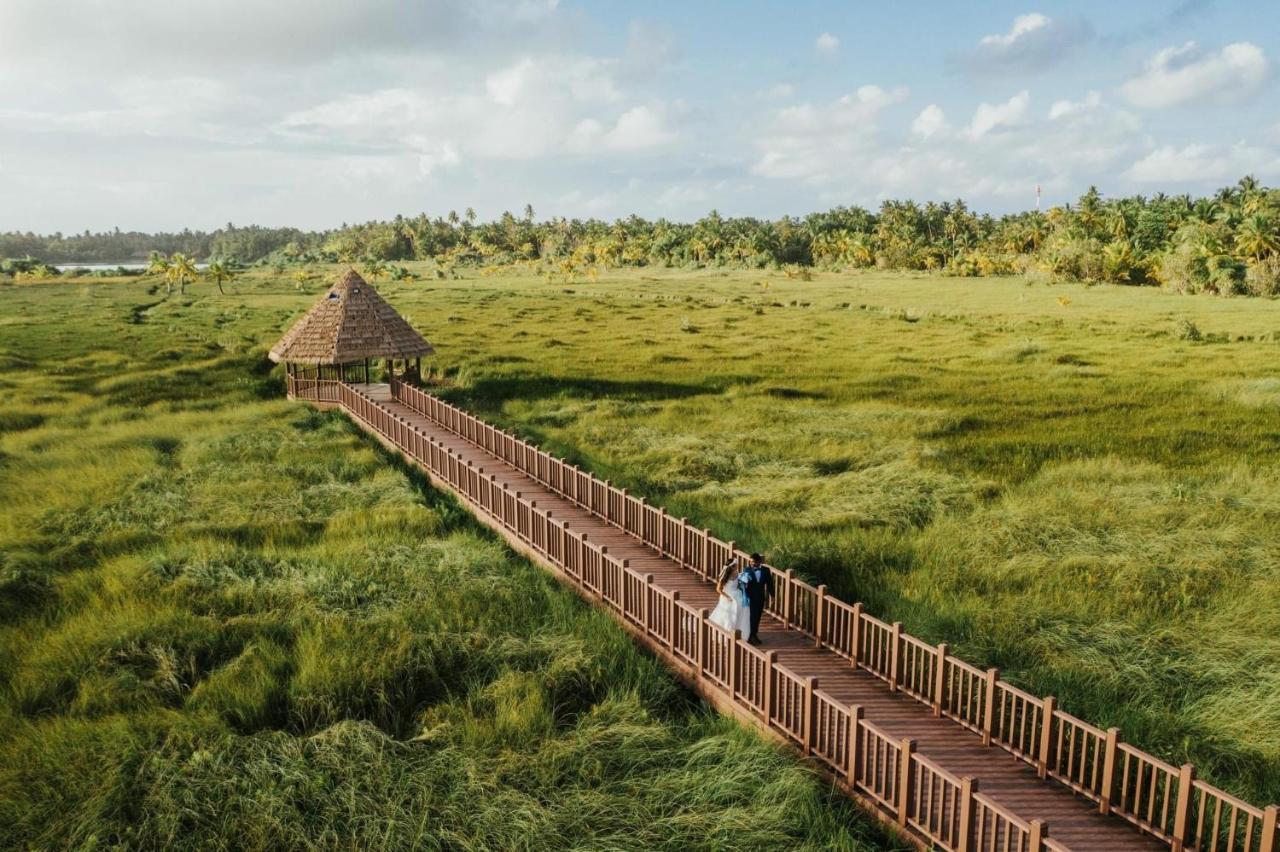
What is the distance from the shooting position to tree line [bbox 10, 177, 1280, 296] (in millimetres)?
62781

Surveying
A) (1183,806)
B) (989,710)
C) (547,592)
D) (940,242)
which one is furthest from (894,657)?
(940,242)

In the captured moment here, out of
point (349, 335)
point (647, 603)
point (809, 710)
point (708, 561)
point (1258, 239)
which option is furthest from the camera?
point (1258, 239)

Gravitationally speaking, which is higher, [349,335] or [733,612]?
[349,335]

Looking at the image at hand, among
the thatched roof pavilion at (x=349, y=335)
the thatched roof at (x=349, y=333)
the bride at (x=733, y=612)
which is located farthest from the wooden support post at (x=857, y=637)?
the thatched roof at (x=349, y=333)

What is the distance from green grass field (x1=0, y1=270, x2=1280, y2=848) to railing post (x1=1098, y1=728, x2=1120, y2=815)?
161 cm

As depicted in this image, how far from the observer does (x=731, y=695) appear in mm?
8844

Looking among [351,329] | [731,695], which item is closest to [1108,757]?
[731,695]

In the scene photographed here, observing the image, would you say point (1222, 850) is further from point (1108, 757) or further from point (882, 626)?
point (882, 626)

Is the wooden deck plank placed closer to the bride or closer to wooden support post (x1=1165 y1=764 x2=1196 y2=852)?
wooden support post (x1=1165 y1=764 x2=1196 y2=852)

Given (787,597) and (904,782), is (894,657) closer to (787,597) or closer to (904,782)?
(787,597)

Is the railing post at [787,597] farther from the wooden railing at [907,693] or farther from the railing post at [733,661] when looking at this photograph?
the railing post at [733,661]

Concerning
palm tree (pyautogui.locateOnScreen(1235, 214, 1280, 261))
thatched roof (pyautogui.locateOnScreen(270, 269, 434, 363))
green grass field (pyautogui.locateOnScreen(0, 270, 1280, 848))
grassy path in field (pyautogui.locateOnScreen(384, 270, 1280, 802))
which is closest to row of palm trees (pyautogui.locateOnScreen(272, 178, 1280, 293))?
palm tree (pyautogui.locateOnScreen(1235, 214, 1280, 261))

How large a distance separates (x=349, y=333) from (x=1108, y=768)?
80.1 feet

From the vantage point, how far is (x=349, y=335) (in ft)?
89.5
